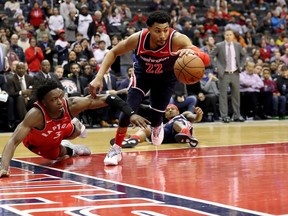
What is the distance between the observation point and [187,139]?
10055mm

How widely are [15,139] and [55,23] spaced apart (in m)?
10.8

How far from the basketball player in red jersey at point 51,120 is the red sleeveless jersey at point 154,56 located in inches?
25.6

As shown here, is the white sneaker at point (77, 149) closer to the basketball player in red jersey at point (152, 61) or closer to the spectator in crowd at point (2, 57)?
the basketball player in red jersey at point (152, 61)

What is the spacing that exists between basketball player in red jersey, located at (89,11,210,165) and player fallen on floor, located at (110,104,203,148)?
1637mm

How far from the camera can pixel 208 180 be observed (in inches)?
263

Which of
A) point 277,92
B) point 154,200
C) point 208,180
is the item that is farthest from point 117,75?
point 154,200

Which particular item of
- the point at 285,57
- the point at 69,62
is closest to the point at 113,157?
the point at 69,62

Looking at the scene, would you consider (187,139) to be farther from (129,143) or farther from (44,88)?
(44,88)

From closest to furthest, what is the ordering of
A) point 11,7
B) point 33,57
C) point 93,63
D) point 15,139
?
point 15,139 → point 33,57 → point 93,63 → point 11,7

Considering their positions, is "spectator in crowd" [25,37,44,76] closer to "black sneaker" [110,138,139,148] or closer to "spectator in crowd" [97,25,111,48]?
"spectator in crowd" [97,25,111,48]

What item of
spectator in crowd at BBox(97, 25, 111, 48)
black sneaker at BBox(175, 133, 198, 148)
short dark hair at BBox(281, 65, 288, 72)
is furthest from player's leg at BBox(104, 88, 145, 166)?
short dark hair at BBox(281, 65, 288, 72)

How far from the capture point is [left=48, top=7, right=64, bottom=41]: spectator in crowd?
17734 mm

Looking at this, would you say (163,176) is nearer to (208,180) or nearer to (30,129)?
(208,180)

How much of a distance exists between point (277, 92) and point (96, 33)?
4884 millimetres
